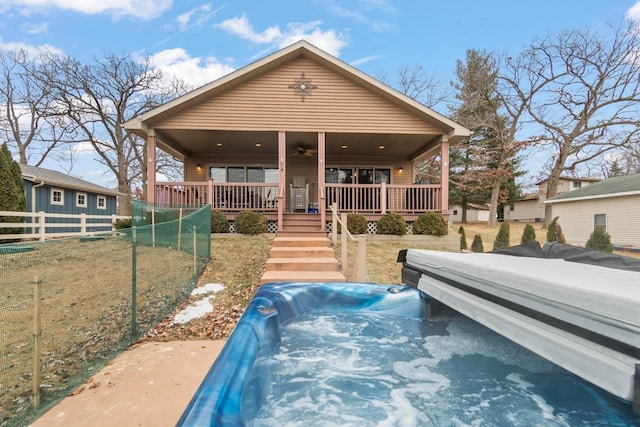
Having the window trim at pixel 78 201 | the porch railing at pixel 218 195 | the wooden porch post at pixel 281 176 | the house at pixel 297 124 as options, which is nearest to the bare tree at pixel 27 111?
the window trim at pixel 78 201

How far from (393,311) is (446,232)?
5.70m

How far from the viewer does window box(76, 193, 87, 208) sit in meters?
16.0

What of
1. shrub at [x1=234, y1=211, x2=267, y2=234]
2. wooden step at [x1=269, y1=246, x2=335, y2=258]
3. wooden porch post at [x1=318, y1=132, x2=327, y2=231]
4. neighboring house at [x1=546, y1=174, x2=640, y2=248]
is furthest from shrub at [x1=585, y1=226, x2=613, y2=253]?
shrub at [x1=234, y1=211, x2=267, y2=234]

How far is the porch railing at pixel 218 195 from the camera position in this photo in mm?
9047

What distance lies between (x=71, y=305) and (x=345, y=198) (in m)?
7.43

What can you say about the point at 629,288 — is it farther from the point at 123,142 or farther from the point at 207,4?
the point at 123,142

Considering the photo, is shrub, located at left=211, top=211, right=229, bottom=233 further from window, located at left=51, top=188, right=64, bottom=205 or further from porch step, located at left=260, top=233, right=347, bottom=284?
window, located at left=51, top=188, right=64, bottom=205

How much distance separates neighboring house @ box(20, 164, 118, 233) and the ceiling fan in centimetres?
1064

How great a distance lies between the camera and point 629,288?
187 centimetres

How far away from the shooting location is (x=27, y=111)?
19.6 metres

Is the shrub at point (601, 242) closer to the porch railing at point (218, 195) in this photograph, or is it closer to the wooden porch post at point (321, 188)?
the wooden porch post at point (321, 188)

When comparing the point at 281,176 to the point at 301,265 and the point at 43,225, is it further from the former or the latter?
the point at 43,225

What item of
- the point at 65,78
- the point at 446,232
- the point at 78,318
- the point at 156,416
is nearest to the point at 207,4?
the point at 65,78

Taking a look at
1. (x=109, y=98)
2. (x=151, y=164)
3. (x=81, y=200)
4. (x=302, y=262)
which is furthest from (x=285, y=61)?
(x=109, y=98)
